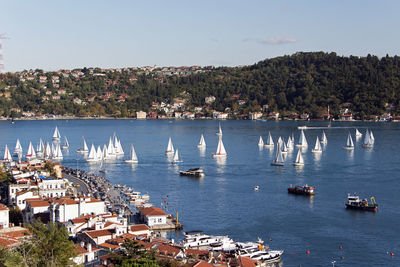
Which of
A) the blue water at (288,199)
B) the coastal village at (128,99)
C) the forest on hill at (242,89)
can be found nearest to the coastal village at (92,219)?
the blue water at (288,199)

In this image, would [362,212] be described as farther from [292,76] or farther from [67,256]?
[292,76]

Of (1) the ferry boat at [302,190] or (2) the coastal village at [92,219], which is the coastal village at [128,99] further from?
(2) the coastal village at [92,219]

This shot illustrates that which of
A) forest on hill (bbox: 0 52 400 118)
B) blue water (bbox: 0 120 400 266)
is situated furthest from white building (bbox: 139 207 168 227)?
forest on hill (bbox: 0 52 400 118)

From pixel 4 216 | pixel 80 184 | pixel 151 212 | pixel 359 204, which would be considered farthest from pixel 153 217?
pixel 359 204

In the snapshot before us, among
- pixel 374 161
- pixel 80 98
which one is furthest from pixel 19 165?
pixel 80 98

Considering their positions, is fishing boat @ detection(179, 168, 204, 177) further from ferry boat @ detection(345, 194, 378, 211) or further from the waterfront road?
ferry boat @ detection(345, 194, 378, 211)

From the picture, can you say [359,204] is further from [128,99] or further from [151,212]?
[128,99]

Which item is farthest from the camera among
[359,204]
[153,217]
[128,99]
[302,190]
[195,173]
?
[128,99]
